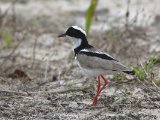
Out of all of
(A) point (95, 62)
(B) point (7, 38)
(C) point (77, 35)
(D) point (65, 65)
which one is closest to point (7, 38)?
(B) point (7, 38)

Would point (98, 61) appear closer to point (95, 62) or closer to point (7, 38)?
point (95, 62)

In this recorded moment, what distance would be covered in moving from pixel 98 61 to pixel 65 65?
2581mm

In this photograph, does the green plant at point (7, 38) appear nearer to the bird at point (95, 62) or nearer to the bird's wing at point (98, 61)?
the bird at point (95, 62)

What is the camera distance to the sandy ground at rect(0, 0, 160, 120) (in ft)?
19.1

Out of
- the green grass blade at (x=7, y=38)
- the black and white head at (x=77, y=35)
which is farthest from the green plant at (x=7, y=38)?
the black and white head at (x=77, y=35)

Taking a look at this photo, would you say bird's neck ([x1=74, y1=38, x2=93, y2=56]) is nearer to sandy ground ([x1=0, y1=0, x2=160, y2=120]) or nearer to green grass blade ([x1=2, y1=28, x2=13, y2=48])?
sandy ground ([x1=0, y1=0, x2=160, y2=120])

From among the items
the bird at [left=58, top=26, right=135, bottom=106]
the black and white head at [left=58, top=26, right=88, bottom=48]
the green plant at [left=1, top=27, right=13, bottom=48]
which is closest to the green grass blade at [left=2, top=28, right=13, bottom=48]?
the green plant at [left=1, top=27, right=13, bottom=48]

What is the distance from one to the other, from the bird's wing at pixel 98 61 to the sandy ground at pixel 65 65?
0.40 meters

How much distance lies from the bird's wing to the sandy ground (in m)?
0.40

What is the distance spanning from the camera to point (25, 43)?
983cm

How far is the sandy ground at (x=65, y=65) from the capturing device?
19.1 feet

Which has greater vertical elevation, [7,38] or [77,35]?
[77,35]

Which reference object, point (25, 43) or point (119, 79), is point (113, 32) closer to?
point (25, 43)

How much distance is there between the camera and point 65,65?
8.41 m
